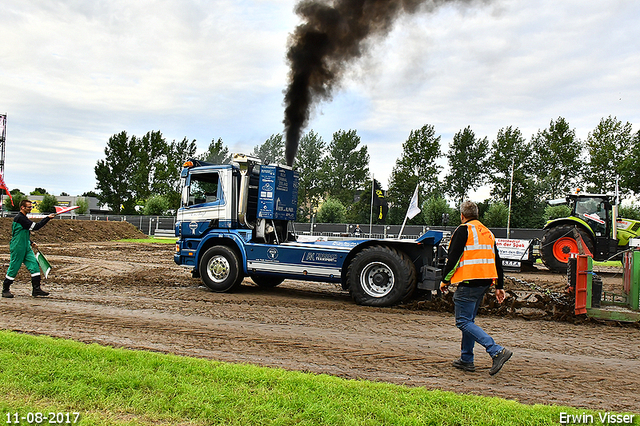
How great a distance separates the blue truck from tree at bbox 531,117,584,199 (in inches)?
1715

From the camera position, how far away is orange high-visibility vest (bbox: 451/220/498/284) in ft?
16.5

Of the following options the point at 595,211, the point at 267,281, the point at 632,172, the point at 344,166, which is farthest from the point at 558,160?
the point at 267,281

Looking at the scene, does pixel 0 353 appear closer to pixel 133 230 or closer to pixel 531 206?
pixel 133 230

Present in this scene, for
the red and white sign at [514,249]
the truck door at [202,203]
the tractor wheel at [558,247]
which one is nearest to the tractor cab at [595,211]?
the tractor wheel at [558,247]

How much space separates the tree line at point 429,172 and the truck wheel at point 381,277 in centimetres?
2484

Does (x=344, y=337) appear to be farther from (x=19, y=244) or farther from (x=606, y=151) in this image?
(x=606, y=151)

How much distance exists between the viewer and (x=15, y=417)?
3533 millimetres

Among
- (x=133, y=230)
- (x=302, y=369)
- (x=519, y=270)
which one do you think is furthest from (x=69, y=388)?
(x=133, y=230)

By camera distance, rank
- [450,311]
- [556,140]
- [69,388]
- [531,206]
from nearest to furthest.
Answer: [69,388], [450,311], [531,206], [556,140]

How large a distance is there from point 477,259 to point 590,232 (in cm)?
1276

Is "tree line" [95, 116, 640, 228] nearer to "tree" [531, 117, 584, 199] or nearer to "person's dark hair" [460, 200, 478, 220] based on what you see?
"tree" [531, 117, 584, 199]

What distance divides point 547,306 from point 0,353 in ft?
27.1

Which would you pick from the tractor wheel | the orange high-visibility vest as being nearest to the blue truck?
the orange high-visibility vest

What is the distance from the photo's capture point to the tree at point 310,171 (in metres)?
60.1
